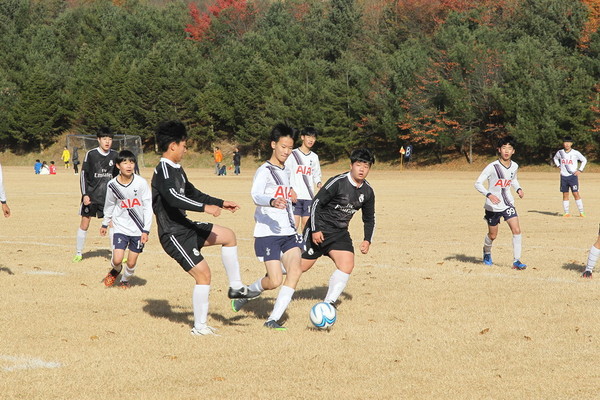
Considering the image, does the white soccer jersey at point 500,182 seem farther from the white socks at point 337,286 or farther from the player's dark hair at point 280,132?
the player's dark hair at point 280,132

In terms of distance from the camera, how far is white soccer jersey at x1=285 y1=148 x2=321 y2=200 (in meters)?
13.7

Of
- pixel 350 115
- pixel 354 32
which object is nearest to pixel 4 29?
pixel 354 32

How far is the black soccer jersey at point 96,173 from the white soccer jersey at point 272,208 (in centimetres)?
563

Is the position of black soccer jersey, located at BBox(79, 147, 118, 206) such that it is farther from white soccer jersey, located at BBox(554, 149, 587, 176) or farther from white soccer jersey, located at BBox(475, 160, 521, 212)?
white soccer jersey, located at BBox(554, 149, 587, 176)

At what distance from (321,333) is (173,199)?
208cm

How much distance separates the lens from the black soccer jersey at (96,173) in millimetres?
13680

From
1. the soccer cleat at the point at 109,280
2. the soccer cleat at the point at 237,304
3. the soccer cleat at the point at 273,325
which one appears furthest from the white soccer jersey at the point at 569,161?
Answer: the soccer cleat at the point at 273,325

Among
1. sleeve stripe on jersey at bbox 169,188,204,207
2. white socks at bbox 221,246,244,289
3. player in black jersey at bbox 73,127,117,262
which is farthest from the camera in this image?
player in black jersey at bbox 73,127,117,262

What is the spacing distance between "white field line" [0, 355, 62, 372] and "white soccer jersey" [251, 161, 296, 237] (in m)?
2.80

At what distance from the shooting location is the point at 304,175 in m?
13.8

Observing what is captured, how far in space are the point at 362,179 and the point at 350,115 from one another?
62535mm

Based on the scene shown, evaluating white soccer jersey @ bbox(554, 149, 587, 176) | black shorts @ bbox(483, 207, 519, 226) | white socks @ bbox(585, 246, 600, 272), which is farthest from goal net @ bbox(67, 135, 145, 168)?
white socks @ bbox(585, 246, 600, 272)

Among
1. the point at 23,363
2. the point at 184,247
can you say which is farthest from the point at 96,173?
the point at 23,363

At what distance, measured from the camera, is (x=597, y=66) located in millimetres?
57062
